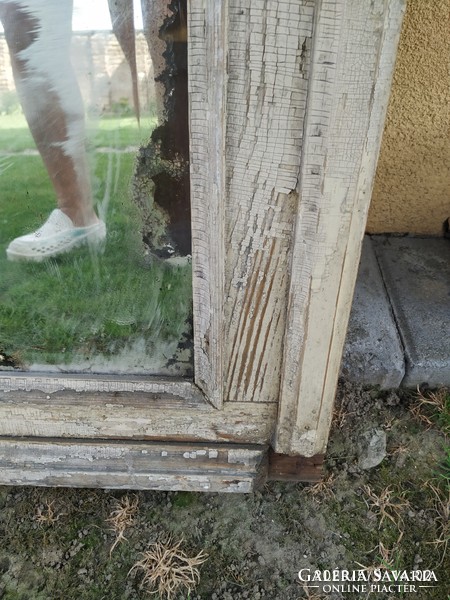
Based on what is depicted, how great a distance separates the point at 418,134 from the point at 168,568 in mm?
1825

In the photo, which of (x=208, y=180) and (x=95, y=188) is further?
(x=95, y=188)

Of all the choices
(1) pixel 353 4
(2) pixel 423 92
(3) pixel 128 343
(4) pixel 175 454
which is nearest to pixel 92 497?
(4) pixel 175 454

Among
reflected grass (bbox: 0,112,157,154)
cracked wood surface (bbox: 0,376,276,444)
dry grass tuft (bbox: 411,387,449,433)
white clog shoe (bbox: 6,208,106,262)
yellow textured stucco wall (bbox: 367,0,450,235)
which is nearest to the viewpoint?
reflected grass (bbox: 0,112,157,154)

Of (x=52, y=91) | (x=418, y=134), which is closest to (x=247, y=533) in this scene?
(x=52, y=91)

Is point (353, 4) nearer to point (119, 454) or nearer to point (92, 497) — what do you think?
point (119, 454)

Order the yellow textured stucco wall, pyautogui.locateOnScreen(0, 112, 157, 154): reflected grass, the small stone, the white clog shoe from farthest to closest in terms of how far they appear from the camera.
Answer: the yellow textured stucco wall → the small stone → the white clog shoe → pyautogui.locateOnScreen(0, 112, 157, 154): reflected grass

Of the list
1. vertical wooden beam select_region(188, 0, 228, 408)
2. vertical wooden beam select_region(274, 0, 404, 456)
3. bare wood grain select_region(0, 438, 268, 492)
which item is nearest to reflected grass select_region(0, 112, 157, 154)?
vertical wooden beam select_region(188, 0, 228, 408)

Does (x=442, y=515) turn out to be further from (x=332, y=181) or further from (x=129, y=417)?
(x=332, y=181)

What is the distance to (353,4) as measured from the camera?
0.81m

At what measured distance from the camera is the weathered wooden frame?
855mm

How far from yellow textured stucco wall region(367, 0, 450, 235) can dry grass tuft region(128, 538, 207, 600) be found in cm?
163

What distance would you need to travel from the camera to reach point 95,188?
111 cm

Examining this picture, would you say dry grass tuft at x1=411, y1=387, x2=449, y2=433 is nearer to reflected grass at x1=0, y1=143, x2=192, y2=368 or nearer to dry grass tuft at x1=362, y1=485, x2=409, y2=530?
dry grass tuft at x1=362, y1=485, x2=409, y2=530

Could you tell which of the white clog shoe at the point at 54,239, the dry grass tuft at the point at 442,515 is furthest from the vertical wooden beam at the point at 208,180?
the dry grass tuft at the point at 442,515
